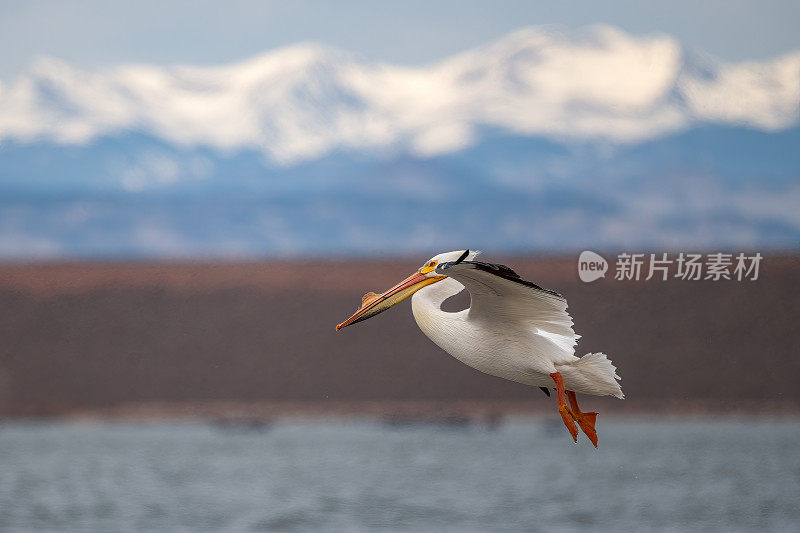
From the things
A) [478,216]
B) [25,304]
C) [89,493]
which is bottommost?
[89,493]

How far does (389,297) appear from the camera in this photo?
15.7ft

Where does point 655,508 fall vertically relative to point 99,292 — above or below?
below

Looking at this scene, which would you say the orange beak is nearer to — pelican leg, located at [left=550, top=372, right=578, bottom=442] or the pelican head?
the pelican head

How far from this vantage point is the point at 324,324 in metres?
32.0

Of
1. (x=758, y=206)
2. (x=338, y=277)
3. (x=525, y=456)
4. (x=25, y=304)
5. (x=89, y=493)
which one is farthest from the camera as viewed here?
(x=758, y=206)

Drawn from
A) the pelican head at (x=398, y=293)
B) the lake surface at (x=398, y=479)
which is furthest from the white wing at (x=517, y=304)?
the lake surface at (x=398, y=479)

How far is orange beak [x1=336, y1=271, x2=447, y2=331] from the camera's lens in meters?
4.68

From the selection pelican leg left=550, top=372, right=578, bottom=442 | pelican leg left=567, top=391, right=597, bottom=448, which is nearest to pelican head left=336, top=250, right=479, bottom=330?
Answer: pelican leg left=550, top=372, right=578, bottom=442

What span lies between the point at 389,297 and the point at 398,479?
37.0m

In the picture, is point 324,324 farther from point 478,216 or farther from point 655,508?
point 478,216

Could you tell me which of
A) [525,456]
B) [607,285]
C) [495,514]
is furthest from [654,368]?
[525,456]

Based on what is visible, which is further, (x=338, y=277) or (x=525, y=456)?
(x=525, y=456)

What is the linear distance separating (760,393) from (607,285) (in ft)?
15.8

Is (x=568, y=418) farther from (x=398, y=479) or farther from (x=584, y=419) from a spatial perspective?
(x=398, y=479)
